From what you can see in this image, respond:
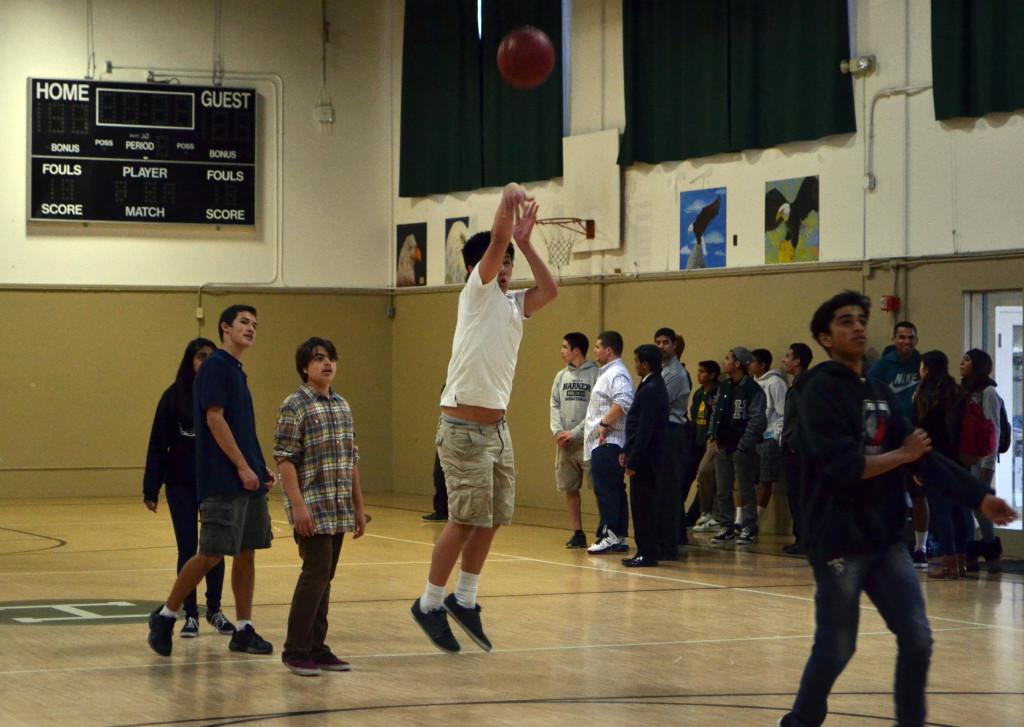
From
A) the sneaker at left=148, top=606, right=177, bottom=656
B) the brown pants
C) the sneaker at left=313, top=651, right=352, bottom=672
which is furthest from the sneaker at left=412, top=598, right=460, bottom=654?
the sneaker at left=148, top=606, right=177, bottom=656

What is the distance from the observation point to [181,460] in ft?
27.4

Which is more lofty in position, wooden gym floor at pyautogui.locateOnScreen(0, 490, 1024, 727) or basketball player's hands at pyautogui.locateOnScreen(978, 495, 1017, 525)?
basketball player's hands at pyautogui.locateOnScreen(978, 495, 1017, 525)

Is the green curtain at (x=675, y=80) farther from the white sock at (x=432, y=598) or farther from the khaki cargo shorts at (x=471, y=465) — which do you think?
the white sock at (x=432, y=598)

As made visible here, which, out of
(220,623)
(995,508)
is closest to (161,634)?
(220,623)

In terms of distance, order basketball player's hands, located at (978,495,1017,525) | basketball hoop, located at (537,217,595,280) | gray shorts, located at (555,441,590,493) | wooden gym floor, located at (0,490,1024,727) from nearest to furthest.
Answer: basketball player's hands, located at (978,495,1017,525) → wooden gym floor, located at (0,490,1024,727) → gray shorts, located at (555,441,590,493) → basketball hoop, located at (537,217,595,280)

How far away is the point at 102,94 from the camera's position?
19016 mm

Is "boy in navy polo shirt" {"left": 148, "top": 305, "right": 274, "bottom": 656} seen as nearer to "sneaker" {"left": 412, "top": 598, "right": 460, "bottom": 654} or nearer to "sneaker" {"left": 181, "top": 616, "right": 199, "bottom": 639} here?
"sneaker" {"left": 181, "top": 616, "right": 199, "bottom": 639}

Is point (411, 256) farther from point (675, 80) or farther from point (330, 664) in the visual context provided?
point (330, 664)

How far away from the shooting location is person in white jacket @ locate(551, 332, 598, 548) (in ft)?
43.9

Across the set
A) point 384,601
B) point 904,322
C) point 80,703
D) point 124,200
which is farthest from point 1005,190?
point 124,200

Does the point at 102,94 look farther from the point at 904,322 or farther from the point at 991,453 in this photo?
the point at 991,453

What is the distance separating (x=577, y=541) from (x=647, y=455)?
6.01 ft

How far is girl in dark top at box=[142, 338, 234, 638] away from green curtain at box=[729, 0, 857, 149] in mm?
8156

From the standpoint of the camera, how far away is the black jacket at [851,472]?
4.97 meters
